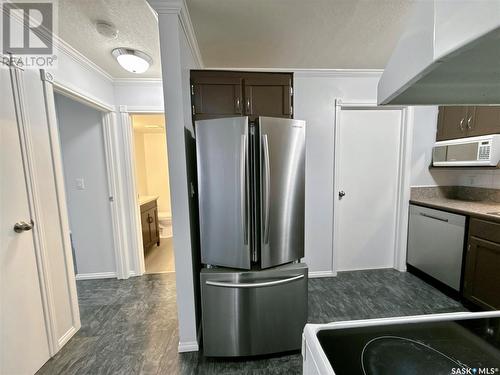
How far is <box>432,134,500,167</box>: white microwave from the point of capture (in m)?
2.10

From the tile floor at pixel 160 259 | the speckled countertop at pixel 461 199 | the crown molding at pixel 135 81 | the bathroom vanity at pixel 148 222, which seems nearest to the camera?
the speckled countertop at pixel 461 199

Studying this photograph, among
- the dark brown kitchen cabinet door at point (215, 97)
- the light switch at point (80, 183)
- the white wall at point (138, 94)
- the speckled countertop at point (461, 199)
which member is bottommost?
the speckled countertop at point (461, 199)

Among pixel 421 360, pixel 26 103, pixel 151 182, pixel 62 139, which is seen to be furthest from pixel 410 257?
pixel 151 182

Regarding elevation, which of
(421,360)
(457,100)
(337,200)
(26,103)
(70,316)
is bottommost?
(70,316)

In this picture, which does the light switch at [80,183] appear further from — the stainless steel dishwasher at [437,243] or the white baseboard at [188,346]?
the stainless steel dishwasher at [437,243]

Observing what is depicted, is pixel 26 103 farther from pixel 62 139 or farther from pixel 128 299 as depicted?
pixel 128 299

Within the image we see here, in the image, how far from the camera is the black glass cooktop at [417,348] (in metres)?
0.66

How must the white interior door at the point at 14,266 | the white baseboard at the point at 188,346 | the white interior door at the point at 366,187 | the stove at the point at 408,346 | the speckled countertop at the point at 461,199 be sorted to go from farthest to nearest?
1. the white interior door at the point at 366,187
2. the speckled countertop at the point at 461,199
3. the white baseboard at the point at 188,346
4. the white interior door at the point at 14,266
5. the stove at the point at 408,346

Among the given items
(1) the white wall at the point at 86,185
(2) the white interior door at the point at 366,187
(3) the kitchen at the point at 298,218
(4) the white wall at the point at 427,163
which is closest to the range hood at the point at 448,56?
(3) the kitchen at the point at 298,218

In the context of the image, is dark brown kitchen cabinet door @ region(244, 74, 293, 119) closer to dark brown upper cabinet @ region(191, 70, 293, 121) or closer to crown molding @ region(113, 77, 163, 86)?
dark brown upper cabinet @ region(191, 70, 293, 121)

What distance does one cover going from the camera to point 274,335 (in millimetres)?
1580

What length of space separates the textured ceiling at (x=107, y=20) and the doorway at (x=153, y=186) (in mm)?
1611

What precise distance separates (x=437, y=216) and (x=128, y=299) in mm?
3379

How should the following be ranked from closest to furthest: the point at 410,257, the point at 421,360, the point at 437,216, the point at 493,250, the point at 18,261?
1. the point at 421,360
2. the point at 18,261
3. the point at 493,250
4. the point at 437,216
5. the point at 410,257
